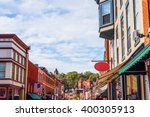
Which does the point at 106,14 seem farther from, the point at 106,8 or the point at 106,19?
the point at 106,8

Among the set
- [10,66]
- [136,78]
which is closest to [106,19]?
[136,78]

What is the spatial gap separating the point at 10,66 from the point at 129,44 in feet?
77.7

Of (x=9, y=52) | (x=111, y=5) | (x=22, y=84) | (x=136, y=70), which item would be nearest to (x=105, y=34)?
(x=111, y=5)

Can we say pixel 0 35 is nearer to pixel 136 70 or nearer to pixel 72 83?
pixel 136 70

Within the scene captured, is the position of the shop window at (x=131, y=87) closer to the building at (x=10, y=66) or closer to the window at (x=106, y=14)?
the window at (x=106, y=14)

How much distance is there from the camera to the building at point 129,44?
12.2 m

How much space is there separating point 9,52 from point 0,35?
305 cm

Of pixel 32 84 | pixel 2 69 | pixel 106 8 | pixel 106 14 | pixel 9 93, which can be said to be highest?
pixel 106 8

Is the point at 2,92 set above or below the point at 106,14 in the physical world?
below

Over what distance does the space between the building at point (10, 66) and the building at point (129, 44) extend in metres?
16.1

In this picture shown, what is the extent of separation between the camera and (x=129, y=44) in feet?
53.9

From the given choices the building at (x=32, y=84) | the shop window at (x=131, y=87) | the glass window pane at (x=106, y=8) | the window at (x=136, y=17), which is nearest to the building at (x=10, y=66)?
the building at (x=32, y=84)

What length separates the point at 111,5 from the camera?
23.5m

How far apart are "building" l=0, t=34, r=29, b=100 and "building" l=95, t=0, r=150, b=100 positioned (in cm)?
1606
